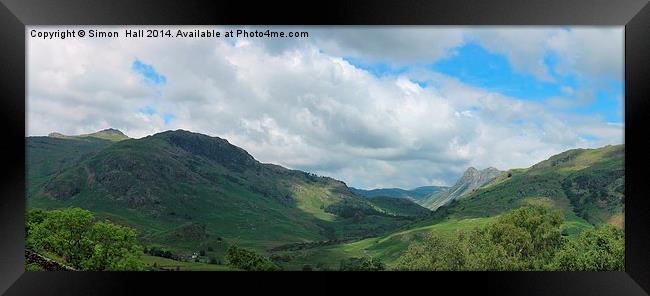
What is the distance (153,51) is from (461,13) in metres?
72.7

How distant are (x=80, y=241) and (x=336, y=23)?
31.1m

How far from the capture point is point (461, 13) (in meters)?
4.51

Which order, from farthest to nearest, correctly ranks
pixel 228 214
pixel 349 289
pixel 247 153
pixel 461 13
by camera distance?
pixel 247 153 → pixel 228 214 → pixel 349 289 → pixel 461 13

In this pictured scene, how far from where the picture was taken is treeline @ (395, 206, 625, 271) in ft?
133

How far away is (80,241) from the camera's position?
3167 cm

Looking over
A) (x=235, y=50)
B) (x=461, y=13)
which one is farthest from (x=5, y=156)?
(x=235, y=50)

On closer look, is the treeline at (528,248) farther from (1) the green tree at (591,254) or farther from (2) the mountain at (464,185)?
(2) the mountain at (464,185)

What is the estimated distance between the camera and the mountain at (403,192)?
2889 inches

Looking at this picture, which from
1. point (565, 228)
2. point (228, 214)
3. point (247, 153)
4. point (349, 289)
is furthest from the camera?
point (247, 153)

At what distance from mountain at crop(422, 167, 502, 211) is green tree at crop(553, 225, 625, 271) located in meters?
20.8

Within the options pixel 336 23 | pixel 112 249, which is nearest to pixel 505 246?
pixel 112 249

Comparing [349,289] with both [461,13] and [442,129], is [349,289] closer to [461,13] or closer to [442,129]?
[461,13]

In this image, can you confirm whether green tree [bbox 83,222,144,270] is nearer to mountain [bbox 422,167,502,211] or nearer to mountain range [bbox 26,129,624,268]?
mountain range [bbox 26,129,624,268]

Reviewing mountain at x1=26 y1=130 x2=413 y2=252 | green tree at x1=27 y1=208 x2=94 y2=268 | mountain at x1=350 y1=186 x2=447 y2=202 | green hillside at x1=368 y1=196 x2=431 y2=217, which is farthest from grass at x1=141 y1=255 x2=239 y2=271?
mountain at x1=350 y1=186 x2=447 y2=202
